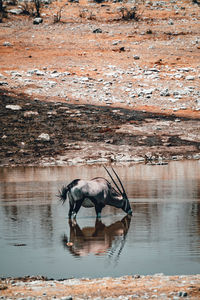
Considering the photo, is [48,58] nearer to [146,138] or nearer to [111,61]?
[111,61]

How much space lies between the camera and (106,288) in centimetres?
661

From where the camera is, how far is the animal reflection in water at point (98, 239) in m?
9.09

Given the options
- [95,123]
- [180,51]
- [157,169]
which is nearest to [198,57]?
[180,51]

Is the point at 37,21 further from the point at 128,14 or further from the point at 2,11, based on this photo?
the point at 128,14

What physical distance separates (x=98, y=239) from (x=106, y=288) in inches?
137

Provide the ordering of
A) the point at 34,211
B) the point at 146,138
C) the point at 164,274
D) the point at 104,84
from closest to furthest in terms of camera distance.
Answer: the point at 164,274 → the point at 34,211 → the point at 146,138 → the point at 104,84

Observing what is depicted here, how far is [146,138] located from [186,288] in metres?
20.2

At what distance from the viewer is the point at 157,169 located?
21.5 meters

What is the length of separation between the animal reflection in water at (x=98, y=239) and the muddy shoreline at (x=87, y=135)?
12351 millimetres

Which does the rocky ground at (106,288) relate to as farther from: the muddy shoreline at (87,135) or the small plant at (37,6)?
the small plant at (37,6)

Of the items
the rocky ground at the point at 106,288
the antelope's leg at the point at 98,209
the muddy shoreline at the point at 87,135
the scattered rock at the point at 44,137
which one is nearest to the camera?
the rocky ground at the point at 106,288

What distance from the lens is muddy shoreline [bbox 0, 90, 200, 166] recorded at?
80.7ft

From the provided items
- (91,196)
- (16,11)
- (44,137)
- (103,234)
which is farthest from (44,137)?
(16,11)

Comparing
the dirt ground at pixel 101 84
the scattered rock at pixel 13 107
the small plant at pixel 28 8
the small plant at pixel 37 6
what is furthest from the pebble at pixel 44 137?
the small plant at pixel 28 8
